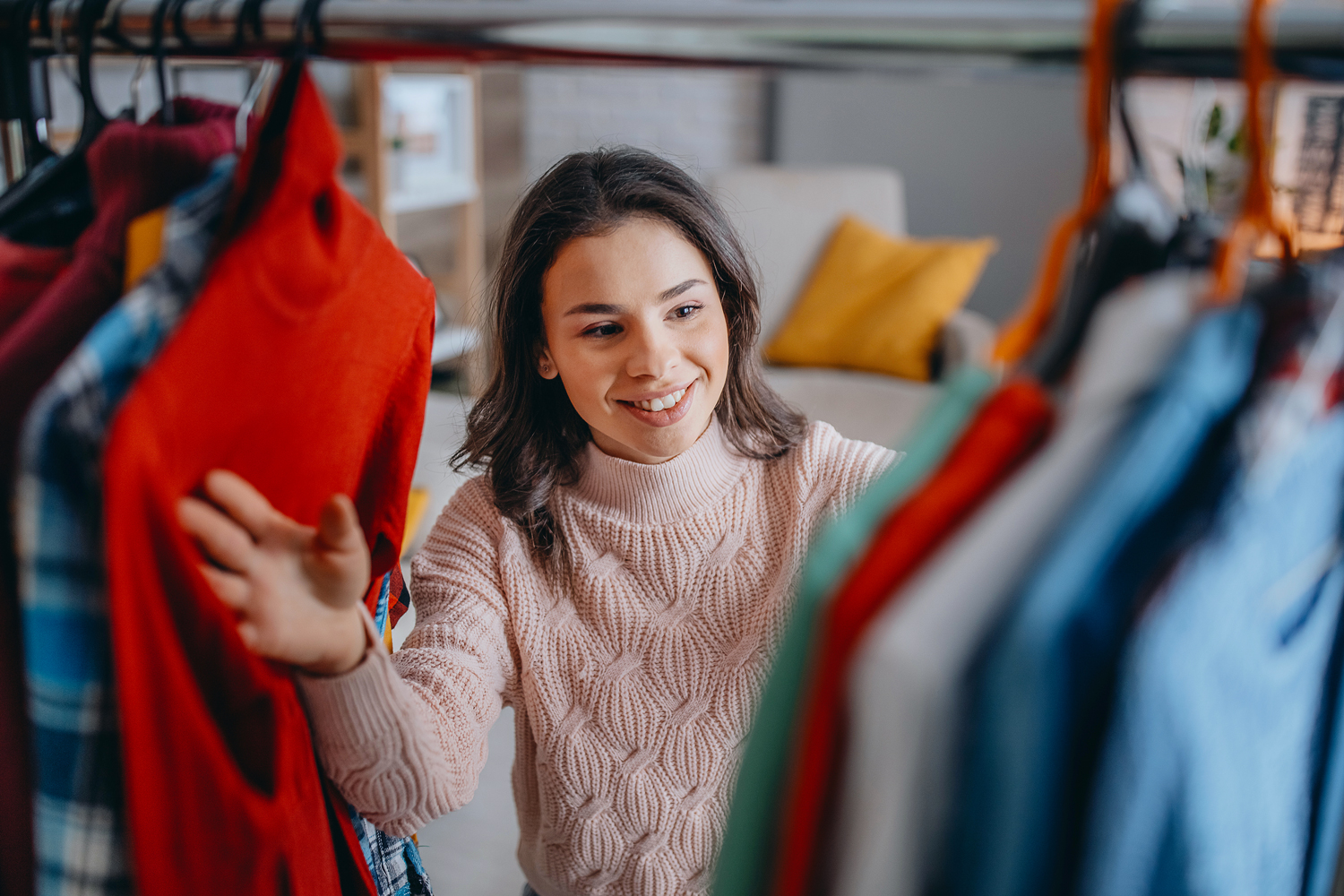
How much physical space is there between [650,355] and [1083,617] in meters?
0.63

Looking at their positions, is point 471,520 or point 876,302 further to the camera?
point 876,302

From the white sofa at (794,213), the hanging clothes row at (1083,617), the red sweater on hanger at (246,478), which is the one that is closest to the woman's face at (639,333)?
the red sweater on hanger at (246,478)

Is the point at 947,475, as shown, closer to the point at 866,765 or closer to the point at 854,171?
the point at 866,765

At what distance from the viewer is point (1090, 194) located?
45 centimetres

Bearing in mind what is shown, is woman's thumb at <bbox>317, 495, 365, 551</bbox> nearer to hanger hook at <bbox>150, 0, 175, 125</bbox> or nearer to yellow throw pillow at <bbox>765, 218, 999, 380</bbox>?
hanger hook at <bbox>150, 0, 175, 125</bbox>

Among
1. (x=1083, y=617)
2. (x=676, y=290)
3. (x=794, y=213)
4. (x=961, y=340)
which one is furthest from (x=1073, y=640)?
(x=794, y=213)

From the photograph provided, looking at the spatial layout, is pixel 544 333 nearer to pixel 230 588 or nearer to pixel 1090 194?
pixel 230 588

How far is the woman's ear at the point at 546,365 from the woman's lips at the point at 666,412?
0.11 meters

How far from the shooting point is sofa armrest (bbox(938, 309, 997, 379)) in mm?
2805

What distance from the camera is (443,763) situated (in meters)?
0.79

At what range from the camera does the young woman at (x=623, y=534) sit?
0.98m

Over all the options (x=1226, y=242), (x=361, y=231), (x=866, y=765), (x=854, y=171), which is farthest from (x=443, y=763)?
(x=854, y=171)

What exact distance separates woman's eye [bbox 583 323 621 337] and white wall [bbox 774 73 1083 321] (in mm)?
3131

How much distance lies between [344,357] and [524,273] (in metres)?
0.47
